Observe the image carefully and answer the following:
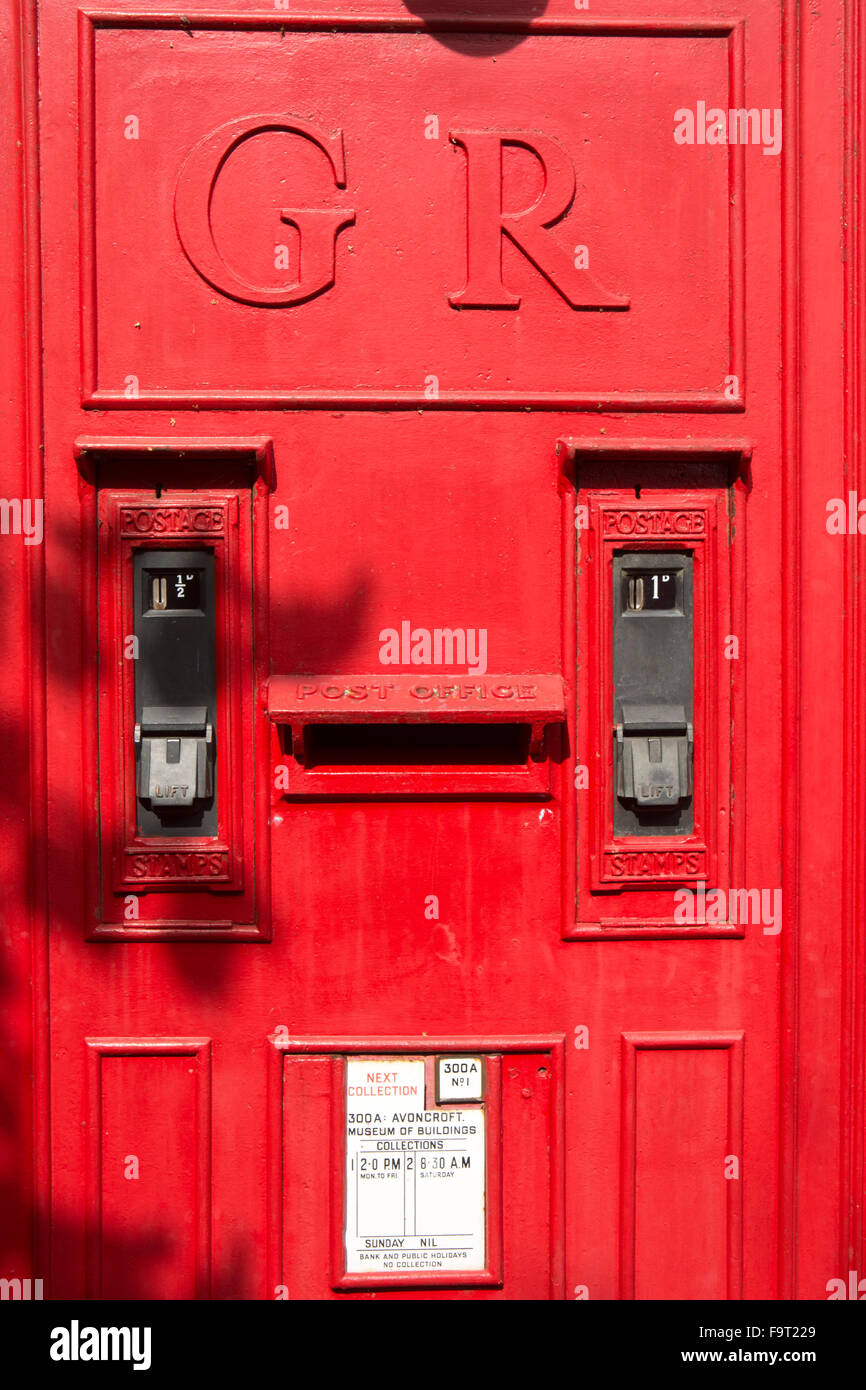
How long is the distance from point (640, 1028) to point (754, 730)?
1034mm

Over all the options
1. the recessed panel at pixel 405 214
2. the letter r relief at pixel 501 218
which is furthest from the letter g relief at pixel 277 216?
the letter r relief at pixel 501 218

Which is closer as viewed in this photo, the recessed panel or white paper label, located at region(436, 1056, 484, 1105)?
the recessed panel

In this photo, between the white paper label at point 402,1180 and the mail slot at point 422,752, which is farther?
the white paper label at point 402,1180

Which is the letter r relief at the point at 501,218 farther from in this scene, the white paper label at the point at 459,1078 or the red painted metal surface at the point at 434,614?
the white paper label at the point at 459,1078

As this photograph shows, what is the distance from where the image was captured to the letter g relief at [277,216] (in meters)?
3.23

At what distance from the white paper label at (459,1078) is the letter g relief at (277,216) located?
2.47 meters

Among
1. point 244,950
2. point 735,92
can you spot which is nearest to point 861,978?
point 244,950

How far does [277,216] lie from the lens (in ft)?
10.7

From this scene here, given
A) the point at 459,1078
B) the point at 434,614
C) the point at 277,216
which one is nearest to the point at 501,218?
the point at 277,216

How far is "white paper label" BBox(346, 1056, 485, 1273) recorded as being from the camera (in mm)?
3342

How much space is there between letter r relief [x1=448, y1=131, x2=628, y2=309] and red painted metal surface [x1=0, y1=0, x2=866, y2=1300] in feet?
0.04

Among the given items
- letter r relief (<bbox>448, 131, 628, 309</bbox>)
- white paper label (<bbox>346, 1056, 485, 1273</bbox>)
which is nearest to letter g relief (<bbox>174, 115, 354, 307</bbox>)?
letter r relief (<bbox>448, 131, 628, 309</bbox>)

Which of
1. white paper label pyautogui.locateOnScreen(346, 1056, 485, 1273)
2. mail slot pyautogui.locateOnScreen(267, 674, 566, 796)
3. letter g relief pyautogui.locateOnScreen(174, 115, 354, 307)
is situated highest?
letter g relief pyautogui.locateOnScreen(174, 115, 354, 307)

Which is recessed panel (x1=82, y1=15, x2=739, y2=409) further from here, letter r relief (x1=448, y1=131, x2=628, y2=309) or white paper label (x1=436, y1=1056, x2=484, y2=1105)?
white paper label (x1=436, y1=1056, x2=484, y2=1105)
